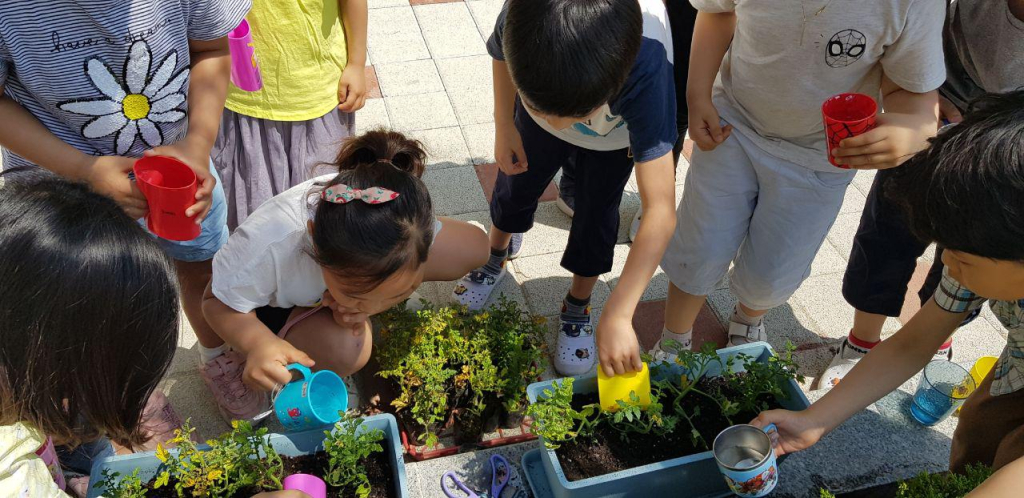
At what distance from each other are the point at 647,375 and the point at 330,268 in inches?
32.1

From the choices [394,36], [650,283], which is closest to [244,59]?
[650,283]

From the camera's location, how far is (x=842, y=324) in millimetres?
3004

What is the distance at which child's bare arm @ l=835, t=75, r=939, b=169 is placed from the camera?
196 centimetres

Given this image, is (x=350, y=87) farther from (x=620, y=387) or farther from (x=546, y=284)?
(x=620, y=387)

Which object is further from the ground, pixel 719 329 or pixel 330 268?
pixel 330 268

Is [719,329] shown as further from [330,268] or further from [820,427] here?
[330,268]

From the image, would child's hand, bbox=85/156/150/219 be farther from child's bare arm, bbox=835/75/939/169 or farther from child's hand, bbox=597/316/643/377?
child's bare arm, bbox=835/75/939/169

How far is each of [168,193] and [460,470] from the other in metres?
0.97

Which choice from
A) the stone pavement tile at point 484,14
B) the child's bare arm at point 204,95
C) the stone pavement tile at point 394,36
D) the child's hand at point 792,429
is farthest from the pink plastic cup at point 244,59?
the stone pavement tile at point 484,14

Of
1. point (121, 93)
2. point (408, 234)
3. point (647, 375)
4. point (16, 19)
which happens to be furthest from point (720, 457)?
point (16, 19)

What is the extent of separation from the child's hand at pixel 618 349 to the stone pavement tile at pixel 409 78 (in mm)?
2375

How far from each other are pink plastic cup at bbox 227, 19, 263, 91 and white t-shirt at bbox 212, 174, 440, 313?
0.42m

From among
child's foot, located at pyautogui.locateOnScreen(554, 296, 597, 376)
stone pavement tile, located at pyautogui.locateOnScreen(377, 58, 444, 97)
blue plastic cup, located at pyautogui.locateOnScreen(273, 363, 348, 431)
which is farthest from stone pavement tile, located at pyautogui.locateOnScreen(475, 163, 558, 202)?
blue plastic cup, located at pyautogui.locateOnScreen(273, 363, 348, 431)

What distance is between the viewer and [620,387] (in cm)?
188
